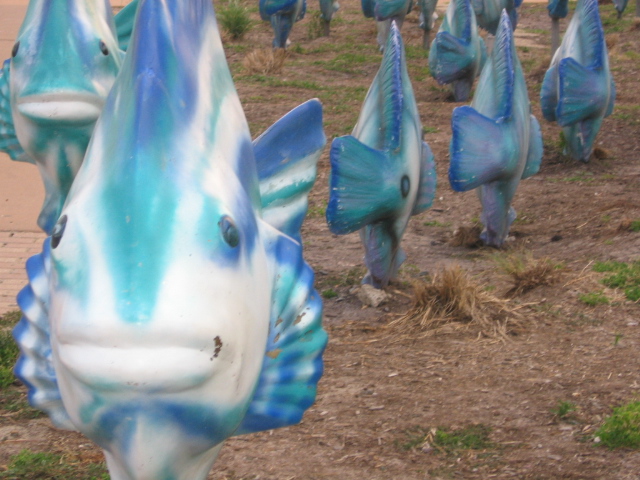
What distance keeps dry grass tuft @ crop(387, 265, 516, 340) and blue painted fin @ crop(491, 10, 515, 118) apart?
3.94 ft

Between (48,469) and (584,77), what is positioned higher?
(584,77)

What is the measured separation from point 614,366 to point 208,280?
2.82 meters

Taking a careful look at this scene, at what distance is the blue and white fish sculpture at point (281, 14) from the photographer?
10906 mm

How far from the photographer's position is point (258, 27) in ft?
47.4

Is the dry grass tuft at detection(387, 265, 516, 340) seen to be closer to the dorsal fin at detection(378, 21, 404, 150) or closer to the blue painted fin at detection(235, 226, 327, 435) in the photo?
the dorsal fin at detection(378, 21, 404, 150)

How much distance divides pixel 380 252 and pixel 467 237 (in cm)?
122

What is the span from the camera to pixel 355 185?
4.36 metres

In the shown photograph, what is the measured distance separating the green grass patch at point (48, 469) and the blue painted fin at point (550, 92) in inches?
203

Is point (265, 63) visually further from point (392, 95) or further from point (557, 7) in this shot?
point (392, 95)

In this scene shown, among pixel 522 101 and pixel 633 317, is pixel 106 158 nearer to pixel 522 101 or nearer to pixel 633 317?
pixel 633 317

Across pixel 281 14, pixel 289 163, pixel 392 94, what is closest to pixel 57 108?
pixel 289 163

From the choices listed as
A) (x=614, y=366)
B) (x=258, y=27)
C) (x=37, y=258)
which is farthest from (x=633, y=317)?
(x=258, y=27)

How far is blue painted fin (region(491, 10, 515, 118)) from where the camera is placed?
17.1 feet

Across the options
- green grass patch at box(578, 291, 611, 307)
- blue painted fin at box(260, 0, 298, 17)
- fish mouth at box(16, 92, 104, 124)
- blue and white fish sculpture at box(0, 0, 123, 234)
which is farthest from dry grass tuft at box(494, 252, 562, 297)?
blue painted fin at box(260, 0, 298, 17)
